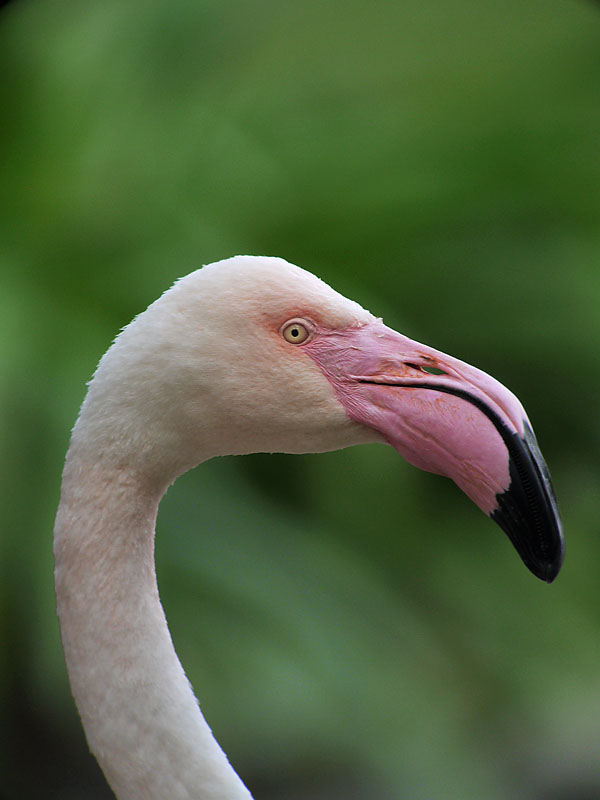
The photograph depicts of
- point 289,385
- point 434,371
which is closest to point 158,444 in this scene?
point 289,385

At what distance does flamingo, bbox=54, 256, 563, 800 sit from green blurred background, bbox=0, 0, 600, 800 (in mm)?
1036

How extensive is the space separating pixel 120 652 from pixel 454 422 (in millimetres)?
397

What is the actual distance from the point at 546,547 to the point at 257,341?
330 millimetres

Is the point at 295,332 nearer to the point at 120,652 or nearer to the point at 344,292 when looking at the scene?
the point at 120,652

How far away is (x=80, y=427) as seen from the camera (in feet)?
2.69

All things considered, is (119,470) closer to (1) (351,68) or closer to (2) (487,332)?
(2) (487,332)

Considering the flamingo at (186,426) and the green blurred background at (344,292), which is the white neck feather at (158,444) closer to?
the flamingo at (186,426)

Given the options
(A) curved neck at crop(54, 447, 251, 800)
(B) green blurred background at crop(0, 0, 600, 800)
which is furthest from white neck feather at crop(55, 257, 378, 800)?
(B) green blurred background at crop(0, 0, 600, 800)

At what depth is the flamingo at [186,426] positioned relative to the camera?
79 cm

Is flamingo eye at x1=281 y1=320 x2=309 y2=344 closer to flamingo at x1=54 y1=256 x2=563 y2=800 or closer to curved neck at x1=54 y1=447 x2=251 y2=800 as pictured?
flamingo at x1=54 y1=256 x2=563 y2=800

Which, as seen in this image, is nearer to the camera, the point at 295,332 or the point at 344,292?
the point at 295,332

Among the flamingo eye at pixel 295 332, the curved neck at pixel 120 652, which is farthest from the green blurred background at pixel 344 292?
the flamingo eye at pixel 295 332

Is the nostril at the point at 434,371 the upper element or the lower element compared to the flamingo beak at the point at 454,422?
upper

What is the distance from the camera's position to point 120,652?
81 cm
